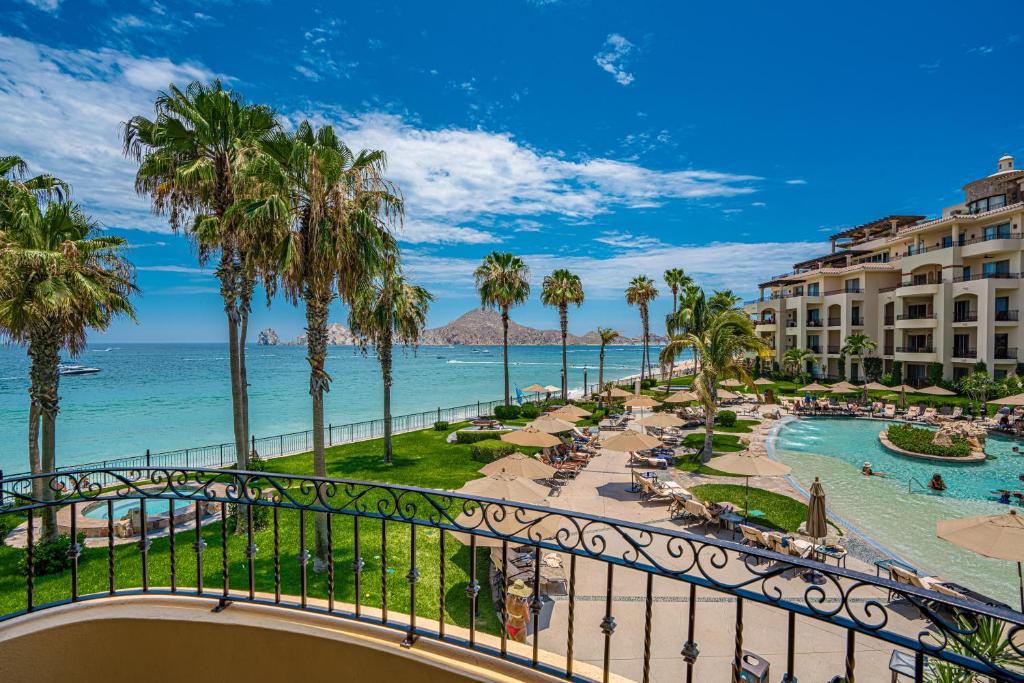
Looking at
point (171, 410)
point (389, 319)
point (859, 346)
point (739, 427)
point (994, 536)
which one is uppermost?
point (389, 319)

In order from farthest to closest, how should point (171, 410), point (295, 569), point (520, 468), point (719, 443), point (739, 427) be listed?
point (171, 410) → point (739, 427) → point (719, 443) → point (520, 468) → point (295, 569)

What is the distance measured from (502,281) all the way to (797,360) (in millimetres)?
36696

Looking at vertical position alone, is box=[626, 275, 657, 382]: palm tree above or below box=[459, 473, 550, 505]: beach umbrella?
above

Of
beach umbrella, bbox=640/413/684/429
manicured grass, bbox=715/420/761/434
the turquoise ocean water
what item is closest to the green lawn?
the turquoise ocean water

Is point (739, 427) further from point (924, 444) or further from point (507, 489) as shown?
point (507, 489)

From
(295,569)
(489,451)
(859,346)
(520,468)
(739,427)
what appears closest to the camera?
(295,569)

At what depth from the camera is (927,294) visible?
42.6 metres

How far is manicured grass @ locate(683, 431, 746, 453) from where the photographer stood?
2369 centimetres

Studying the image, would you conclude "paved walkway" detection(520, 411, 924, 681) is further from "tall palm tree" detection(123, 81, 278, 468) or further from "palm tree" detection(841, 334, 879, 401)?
"palm tree" detection(841, 334, 879, 401)

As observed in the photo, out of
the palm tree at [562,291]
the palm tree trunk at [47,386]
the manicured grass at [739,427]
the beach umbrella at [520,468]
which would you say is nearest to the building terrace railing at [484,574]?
the palm tree trunk at [47,386]

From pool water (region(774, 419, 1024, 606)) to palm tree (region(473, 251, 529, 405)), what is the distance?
17.6m

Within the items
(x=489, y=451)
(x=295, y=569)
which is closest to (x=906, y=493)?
(x=489, y=451)

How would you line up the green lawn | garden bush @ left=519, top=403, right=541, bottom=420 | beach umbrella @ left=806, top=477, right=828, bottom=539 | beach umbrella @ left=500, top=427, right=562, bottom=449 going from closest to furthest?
the green lawn < beach umbrella @ left=806, top=477, right=828, bottom=539 < beach umbrella @ left=500, top=427, right=562, bottom=449 < garden bush @ left=519, top=403, right=541, bottom=420

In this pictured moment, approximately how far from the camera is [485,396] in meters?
69.2
